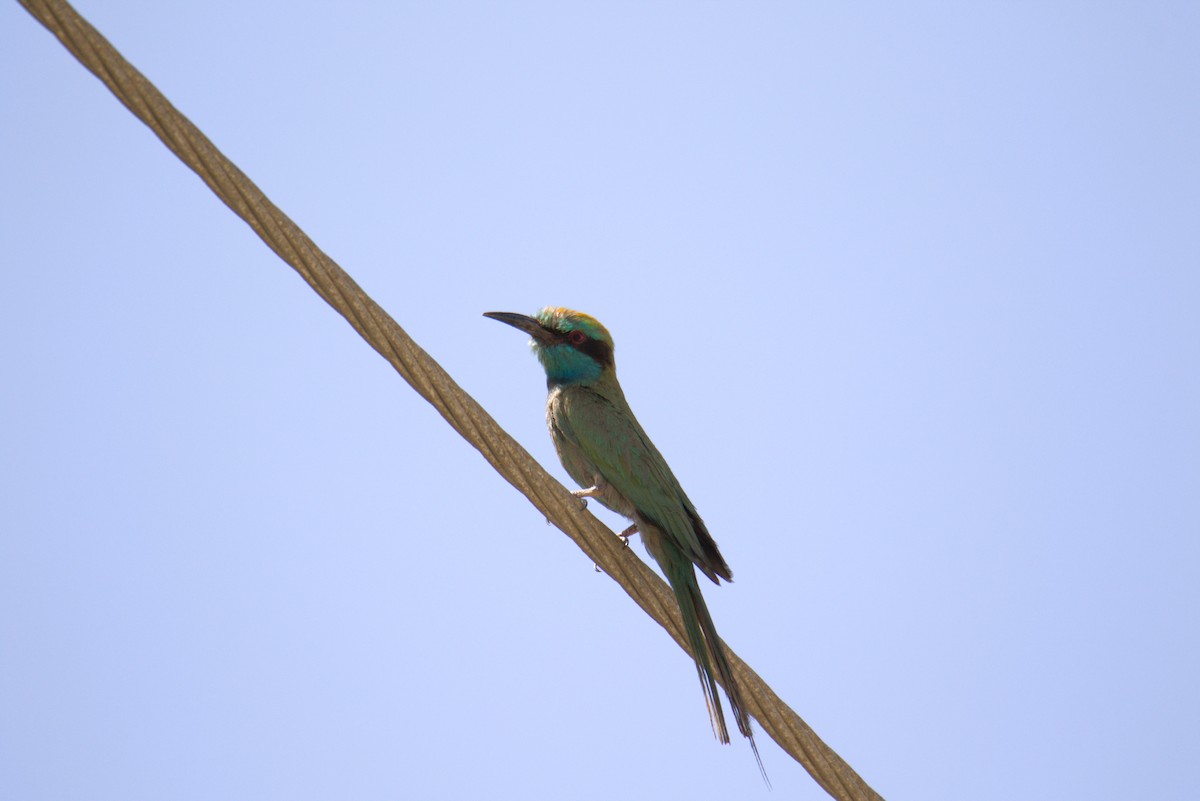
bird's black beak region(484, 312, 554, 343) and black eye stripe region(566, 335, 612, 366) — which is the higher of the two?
bird's black beak region(484, 312, 554, 343)

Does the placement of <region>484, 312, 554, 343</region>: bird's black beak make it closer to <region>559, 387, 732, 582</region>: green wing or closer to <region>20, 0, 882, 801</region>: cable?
<region>559, 387, 732, 582</region>: green wing

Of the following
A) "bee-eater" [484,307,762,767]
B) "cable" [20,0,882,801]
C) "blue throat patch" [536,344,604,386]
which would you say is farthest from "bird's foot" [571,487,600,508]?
"cable" [20,0,882,801]

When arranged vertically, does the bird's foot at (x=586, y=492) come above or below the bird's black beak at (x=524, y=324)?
below

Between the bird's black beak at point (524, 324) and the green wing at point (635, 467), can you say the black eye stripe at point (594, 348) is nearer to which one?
the bird's black beak at point (524, 324)

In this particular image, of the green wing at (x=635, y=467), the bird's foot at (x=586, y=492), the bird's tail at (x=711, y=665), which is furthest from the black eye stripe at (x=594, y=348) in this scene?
the bird's tail at (x=711, y=665)

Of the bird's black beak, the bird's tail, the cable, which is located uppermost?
the bird's black beak

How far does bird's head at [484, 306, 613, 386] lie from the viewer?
5.70m

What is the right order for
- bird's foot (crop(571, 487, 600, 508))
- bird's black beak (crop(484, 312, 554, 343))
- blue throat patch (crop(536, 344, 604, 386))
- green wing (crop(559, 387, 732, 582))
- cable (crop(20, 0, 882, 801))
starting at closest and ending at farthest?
cable (crop(20, 0, 882, 801))
green wing (crop(559, 387, 732, 582))
bird's foot (crop(571, 487, 600, 508))
blue throat patch (crop(536, 344, 604, 386))
bird's black beak (crop(484, 312, 554, 343))

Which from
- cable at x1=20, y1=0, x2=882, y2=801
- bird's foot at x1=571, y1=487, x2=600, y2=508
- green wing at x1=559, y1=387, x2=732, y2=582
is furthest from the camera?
bird's foot at x1=571, y1=487, x2=600, y2=508

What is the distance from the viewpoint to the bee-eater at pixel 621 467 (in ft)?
12.7

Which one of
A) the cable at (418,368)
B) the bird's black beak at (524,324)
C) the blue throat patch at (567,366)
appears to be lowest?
the cable at (418,368)

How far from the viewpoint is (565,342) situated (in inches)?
227

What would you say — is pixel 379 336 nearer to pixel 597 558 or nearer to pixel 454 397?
pixel 454 397

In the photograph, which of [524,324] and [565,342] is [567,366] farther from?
[524,324]
